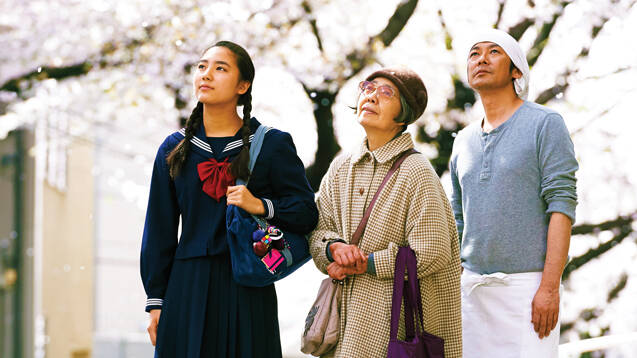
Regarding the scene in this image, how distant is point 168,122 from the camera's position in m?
5.73

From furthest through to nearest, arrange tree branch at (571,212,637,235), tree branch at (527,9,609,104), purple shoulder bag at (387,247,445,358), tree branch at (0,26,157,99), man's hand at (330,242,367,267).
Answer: tree branch at (0,26,157,99) → tree branch at (571,212,637,235) → tree branch at (527,9,609,104) → man's hand at (330,242,367,267) → purple shoulder bag at (387,247,445,358)

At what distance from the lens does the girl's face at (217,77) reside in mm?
2006

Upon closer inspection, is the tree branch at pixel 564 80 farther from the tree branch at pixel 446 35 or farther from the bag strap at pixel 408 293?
the bag strap at pixel 408 293

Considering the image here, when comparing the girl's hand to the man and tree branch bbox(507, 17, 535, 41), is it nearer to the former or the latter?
the man

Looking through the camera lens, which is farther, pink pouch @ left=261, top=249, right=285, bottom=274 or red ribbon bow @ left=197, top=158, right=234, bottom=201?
red ribbon bow @ left=197, top=158, right=234, bottom=201

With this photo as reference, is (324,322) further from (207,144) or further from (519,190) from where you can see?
(519,190)

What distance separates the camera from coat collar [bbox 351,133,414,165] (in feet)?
6.68

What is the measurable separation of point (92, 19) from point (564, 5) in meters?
4.16

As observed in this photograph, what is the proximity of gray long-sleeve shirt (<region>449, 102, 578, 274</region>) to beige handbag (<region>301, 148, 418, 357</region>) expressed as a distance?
1.27 feet

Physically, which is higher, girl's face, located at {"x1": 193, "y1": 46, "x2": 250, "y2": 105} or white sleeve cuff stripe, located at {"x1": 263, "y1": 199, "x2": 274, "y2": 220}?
girl's face, located at {"x1": 193, "y1": 46, "x2": 250, "y2": 105}

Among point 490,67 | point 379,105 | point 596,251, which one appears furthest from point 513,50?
Result: point 596,251

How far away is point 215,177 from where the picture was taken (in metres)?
1.98

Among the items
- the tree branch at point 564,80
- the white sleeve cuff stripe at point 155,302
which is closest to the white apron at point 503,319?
the white sleeve cuff stripe at point 155,302

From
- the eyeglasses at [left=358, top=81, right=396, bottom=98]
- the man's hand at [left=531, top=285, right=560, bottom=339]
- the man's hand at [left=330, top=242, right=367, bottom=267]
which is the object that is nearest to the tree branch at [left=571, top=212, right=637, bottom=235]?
the man's hand at [left=531, top=285, right=560, bottom=339]
